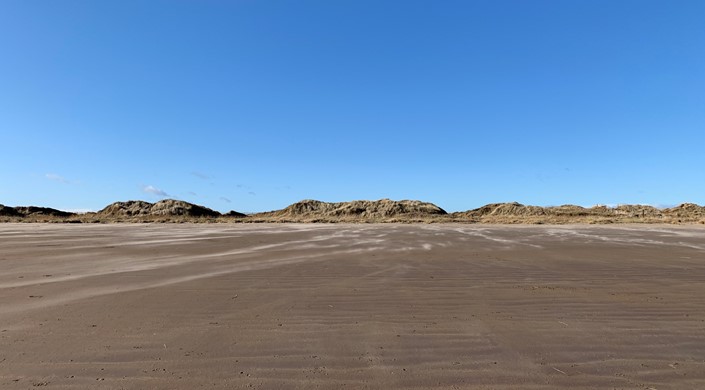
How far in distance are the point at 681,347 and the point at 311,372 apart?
416 cm

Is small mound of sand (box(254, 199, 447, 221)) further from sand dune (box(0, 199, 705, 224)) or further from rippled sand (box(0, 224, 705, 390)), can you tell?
rippled sand (box(0, 224, 705, 390))

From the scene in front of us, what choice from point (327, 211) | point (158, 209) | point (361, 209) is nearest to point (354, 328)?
point (327, 211)

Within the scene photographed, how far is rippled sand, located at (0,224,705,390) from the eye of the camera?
384cm

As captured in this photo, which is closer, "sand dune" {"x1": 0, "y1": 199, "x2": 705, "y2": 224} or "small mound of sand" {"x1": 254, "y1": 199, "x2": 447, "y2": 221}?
"sand dune" {"x1": 0, "y1": 199, "x2": 705, "y2": 224}

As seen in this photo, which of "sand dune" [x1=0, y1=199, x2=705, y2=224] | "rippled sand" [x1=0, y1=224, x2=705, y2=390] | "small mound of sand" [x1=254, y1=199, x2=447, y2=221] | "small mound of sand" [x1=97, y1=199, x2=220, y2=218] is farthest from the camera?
"small mound of sand" [x1=254, y1=199, x2=447, y2=221]

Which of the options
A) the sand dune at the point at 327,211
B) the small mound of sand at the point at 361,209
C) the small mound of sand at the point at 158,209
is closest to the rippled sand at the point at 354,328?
the sand dune at the point at 327,211

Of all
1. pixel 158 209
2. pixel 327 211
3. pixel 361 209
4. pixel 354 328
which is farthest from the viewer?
pixel 361 209

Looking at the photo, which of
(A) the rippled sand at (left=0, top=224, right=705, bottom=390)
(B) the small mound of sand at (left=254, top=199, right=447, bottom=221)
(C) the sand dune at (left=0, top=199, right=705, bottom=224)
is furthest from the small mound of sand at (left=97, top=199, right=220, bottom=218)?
(A) the rippled sand at (left=0, top=224, right=705, bottom=390)

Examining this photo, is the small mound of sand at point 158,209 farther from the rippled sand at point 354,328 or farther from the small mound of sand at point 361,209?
the rippled sand at point 354,328

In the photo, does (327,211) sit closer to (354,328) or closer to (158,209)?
(158,209)

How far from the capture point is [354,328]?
5.34 metres

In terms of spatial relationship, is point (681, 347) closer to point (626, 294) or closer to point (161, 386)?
point (626, 294)

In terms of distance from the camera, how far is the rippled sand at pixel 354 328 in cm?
384

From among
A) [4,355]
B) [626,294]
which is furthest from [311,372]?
[626,294]
